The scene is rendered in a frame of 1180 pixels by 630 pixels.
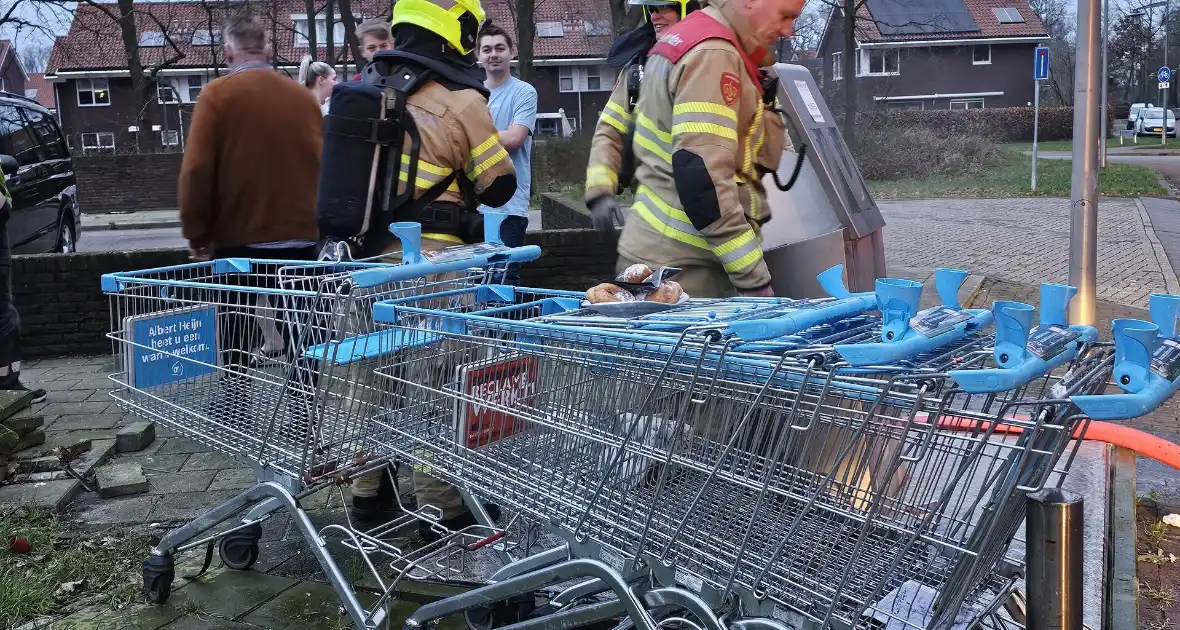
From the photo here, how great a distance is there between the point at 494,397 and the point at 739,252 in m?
1.13

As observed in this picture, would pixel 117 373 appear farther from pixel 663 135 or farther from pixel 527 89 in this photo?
pixel 527 89

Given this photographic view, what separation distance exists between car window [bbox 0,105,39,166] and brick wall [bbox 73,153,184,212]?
18380 mm

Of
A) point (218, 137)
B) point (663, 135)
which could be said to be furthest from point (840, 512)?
point (218, 137)

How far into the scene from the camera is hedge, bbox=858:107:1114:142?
32.3 m

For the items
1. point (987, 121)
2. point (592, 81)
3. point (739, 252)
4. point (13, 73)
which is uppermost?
point (13, 73)

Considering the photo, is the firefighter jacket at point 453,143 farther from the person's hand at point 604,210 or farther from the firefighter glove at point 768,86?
the firefighter glove at point 768,86

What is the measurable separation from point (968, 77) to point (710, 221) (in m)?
57.7

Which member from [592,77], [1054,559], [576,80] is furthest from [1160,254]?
[576,80]

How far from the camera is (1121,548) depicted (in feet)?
13.1


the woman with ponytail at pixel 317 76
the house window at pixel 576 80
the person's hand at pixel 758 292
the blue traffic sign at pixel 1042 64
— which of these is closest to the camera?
the person's hand at pixel 758 292

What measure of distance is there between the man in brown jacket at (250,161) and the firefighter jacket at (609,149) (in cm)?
170

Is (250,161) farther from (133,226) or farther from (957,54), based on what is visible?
(957,54)

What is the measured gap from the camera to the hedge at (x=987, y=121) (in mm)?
32309

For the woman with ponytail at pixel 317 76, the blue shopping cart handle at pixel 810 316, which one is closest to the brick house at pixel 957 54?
the woman with ponytail at pixel 317 76
